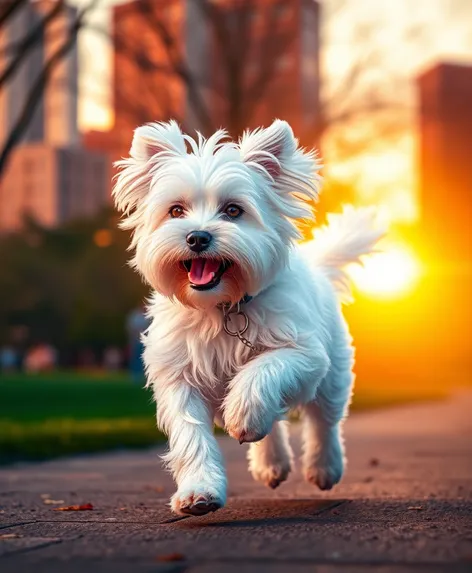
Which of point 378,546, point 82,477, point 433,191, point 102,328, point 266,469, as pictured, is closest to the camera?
point 378,546

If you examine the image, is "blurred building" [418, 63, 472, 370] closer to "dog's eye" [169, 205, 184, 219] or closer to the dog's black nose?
"dog's eye" [169, 205, 184, 219]

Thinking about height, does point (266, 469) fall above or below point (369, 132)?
below

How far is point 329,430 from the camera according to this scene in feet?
22.8

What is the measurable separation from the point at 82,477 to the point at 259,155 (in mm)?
3647

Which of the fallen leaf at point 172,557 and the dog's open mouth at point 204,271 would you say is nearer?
the fallen leaf at point 172,557

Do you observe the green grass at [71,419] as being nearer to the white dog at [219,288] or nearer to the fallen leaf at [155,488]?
the fallen leaf at [155,488]

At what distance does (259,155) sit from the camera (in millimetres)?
5781

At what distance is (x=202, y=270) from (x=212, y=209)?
28cm

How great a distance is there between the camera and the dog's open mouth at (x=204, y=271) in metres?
5.38

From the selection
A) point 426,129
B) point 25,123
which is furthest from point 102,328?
point 25,123

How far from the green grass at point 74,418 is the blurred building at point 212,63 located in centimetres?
498

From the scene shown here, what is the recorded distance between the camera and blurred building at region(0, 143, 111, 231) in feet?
90.7

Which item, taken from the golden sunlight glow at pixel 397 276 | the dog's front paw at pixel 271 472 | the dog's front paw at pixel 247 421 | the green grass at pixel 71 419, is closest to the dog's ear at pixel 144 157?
the dog's front paw at pixel 247 421

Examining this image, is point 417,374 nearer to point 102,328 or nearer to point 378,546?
point 102,328
